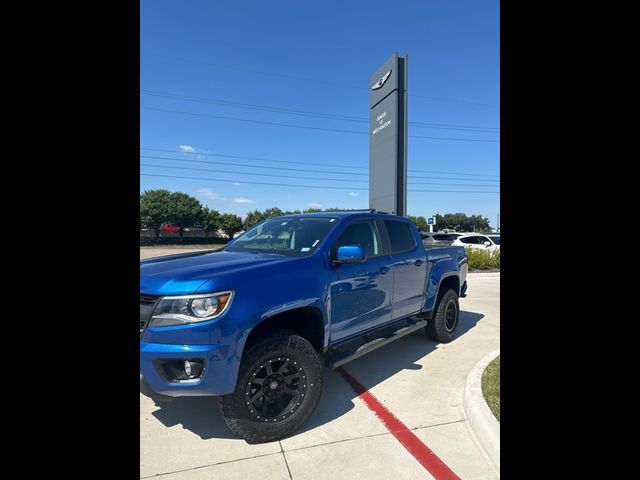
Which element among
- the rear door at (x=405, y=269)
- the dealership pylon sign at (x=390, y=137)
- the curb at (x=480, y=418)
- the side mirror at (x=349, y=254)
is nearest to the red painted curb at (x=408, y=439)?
the curb at (x=480, y=418)

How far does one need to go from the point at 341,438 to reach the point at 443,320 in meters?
2.97

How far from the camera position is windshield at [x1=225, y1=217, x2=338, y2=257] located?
356 centimetres

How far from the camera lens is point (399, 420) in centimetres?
313

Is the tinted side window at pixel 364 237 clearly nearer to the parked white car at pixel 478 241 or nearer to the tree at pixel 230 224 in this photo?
the parked white car at pixel 478 241

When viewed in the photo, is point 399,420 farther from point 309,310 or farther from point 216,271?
point 216,271

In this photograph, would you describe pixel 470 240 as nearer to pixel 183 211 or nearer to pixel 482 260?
pixel 482 260

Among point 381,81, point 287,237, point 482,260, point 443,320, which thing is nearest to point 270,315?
point 287,237

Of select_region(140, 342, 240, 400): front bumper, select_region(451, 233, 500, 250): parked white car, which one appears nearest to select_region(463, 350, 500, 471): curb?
select_region(140, 342, 240, 400): front bumper

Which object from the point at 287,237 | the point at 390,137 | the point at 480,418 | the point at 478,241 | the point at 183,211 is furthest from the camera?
the point at 183,211

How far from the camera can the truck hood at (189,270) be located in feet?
8.18

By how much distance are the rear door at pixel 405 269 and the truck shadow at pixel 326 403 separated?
662 millimetres

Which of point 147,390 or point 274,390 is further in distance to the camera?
point 274,390

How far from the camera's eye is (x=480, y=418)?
2.92 m
